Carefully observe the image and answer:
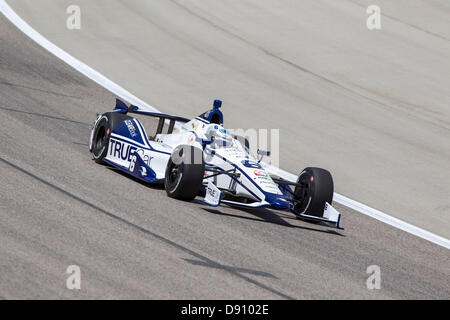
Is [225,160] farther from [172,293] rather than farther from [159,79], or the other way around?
[159,79]

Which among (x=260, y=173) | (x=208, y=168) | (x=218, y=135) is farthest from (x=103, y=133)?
(x=260, y=173)

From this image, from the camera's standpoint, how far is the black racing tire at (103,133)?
36.4 ft

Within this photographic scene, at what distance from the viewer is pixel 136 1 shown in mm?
25719

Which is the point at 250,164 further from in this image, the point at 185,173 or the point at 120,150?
the point at 120,150

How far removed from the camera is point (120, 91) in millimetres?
17219

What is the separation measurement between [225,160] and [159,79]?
28.9 ft

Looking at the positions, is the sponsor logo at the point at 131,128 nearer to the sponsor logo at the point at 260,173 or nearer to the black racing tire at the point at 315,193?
the sponsor logo at the point at 260,173

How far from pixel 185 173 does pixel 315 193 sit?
174cm

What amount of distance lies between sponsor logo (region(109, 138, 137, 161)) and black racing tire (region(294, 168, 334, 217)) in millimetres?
2421

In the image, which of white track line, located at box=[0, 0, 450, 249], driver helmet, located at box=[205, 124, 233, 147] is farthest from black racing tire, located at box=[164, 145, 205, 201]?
white track line, located at box=[0, 0, 450, 249]

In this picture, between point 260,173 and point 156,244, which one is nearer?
point 156,244

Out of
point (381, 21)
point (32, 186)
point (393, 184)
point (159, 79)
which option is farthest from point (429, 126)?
point (32, 186)

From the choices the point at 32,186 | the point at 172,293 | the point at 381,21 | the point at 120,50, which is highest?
the point at 381,21

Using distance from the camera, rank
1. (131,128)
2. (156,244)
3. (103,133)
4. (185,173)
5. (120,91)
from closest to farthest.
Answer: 1. (156,244)
2. (185,173)
3. (131,128)
4. (103,133)
5. (120,91)
